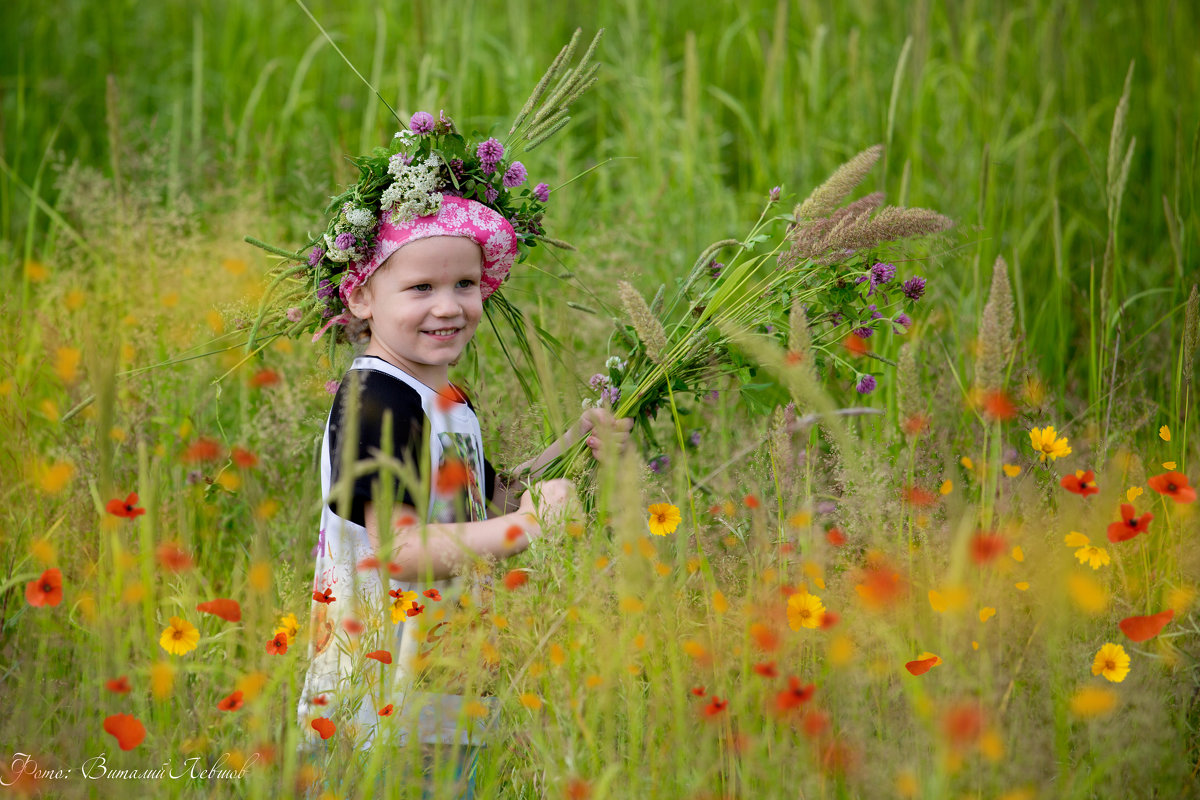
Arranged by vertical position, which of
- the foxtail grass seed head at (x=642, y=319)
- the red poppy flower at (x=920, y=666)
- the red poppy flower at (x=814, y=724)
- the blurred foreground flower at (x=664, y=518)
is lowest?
the red poppy flower at (x=814, y=724)

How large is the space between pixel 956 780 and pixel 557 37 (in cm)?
389

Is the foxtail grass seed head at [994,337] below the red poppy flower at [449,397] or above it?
below

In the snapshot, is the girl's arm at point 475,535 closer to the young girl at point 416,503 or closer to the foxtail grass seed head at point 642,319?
the young girl at point 416,503

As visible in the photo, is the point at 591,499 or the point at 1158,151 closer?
the point at 591,499

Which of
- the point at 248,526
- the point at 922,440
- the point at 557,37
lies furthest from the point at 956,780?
the point at 557,37

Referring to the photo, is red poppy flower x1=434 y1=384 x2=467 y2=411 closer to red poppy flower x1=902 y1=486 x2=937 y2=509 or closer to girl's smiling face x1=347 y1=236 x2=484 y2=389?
girl's smiling face x1=347 y1=236 x2=484 y2=389

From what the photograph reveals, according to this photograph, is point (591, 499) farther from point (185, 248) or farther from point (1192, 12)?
point (1192, 12)

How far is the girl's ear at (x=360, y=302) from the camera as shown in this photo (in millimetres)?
2123

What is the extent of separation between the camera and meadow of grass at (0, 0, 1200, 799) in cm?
149

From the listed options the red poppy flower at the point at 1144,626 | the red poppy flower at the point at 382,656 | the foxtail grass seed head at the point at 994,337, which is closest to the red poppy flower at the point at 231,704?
the red poppy flower at the point at 382,656

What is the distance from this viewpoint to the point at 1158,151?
12.4 ft

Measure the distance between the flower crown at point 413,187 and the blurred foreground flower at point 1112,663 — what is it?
→ 1.20 metres

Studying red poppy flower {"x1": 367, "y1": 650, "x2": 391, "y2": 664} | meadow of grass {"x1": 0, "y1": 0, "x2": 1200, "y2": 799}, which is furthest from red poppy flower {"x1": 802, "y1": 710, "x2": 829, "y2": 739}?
red poppy flower {"x1": 367, "y1": 650, "x2": 391, "y2": 664}

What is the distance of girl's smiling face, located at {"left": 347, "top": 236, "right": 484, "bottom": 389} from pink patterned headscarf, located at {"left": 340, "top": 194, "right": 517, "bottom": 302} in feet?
0.04
